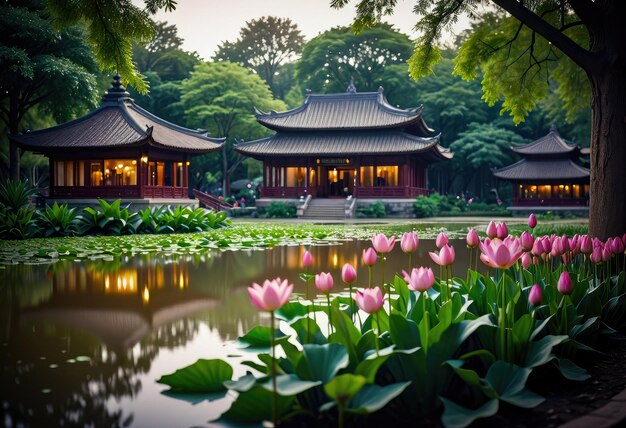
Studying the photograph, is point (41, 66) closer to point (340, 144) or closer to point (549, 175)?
point (340, 144)

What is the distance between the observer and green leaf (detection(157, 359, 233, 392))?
3.15m

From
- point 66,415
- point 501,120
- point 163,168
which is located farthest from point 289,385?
point 501,120

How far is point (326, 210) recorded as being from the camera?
1369 inches

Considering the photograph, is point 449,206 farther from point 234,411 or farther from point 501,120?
point 234,411

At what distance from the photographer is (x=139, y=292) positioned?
22.7ft

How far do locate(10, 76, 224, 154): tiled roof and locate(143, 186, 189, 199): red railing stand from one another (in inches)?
87.2

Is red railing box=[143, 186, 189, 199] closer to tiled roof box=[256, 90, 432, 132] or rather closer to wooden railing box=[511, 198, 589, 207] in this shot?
tiled roof box=[256, 90, 432, 132]

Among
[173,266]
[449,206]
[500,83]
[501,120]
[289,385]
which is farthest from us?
[501,120]

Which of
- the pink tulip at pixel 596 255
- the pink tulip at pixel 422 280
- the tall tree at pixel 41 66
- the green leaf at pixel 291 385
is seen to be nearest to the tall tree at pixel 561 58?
the pink tulip at pixel 596 255

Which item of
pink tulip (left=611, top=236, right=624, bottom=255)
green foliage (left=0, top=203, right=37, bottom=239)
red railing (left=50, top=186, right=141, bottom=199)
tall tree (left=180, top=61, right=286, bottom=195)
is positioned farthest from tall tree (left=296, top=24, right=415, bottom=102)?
pink tulip (left=611, top=236, right=624, bottom=255)

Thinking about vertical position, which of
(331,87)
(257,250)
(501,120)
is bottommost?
(257,250)

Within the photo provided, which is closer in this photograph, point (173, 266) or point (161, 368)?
point (161, 368)

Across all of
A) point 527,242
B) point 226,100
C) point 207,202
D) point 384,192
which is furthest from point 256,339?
point 226,100

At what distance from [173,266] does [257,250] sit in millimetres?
3526
